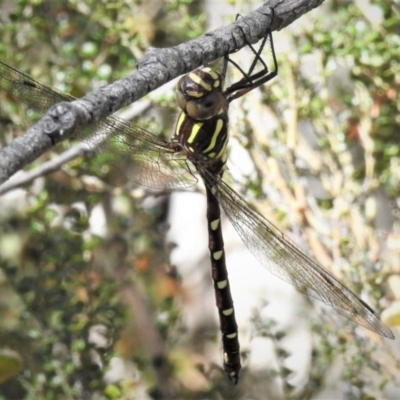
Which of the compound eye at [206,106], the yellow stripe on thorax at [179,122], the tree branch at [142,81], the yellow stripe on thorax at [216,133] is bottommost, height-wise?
the tree branch at [142,81]

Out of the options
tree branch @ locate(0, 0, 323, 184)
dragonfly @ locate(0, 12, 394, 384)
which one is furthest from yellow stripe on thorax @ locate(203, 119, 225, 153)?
tree branch @ locate(0, 0, 323, 184)

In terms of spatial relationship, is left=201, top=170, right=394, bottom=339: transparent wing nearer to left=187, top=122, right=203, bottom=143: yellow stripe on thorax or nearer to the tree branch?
left=187, top=122, right=203, bottom=143: yellow stripe on thorax

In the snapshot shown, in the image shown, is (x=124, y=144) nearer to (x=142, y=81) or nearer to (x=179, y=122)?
(x=179, y=122)

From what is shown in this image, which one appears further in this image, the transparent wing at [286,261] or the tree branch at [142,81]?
the transparent wing at [286,261]

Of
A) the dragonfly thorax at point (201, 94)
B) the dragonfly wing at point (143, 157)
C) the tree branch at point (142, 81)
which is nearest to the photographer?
the tree branch at point (142, 81)

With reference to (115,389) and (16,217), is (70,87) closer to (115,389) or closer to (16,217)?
(16,217)

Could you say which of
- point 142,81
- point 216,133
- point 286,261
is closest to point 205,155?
point 216,133

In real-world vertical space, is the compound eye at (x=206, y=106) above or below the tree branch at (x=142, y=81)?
above

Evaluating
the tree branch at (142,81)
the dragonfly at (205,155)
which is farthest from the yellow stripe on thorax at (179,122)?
the tree branch at (142,81)

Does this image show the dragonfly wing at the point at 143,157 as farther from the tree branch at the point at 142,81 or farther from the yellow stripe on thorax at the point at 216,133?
the tree branch at the point at 142,81
